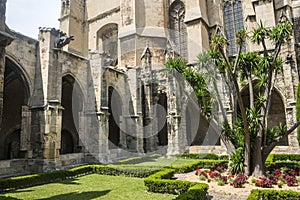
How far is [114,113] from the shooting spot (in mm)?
18109

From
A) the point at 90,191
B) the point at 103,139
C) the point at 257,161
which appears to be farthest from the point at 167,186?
the point at 103,139

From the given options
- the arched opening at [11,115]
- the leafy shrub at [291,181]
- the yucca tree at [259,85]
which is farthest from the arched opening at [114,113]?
the leafy shrub at [291,181]

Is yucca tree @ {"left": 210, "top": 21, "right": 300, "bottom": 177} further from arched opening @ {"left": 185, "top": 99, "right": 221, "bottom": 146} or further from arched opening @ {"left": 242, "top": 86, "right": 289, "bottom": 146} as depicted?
arched opening @ {"left": 185, "top": 99, "right": 221, "bottom": 146}

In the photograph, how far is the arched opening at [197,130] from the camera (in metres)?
20.5

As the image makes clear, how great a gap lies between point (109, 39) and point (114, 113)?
11115 mm

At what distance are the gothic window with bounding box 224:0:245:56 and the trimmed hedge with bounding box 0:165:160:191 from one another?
15044mm

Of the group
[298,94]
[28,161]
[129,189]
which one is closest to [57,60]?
[28,161]

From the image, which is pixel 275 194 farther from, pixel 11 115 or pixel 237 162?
pixel 11 115

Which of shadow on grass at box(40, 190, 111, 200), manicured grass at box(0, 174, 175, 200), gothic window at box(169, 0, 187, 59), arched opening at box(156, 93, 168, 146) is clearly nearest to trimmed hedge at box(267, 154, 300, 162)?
manicured grass at box(0, 174, 175, 200)

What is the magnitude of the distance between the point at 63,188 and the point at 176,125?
896cm

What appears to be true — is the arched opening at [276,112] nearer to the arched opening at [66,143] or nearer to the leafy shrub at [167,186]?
the leafy shrub at [167,186]

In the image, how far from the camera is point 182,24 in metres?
22.5

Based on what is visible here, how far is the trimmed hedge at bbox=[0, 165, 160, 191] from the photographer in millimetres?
8094

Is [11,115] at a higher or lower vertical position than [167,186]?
higher
